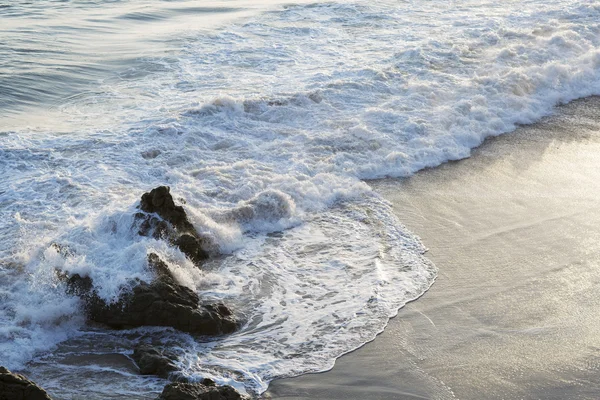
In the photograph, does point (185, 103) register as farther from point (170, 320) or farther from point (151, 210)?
point (170, 320)

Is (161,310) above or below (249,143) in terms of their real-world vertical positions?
below

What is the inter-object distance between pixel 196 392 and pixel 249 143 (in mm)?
5710

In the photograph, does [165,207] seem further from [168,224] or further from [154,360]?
[154,360]

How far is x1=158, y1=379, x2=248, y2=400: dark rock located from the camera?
17.1 ft

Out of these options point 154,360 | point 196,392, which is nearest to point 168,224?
point 154,360

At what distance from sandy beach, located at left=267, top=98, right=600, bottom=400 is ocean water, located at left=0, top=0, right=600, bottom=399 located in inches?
11.2

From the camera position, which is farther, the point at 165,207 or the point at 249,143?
the point at 249,143

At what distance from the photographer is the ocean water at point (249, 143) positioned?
6.55 metres

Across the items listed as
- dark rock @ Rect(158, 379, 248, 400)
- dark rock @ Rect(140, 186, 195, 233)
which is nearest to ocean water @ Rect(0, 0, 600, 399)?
dark rock @ Rect(140, 186, 195, 233)

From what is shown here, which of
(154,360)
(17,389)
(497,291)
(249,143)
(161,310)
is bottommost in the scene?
(497,291)

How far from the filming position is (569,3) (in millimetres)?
18516

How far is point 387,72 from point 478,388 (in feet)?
27.8

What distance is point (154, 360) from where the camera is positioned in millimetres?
5938

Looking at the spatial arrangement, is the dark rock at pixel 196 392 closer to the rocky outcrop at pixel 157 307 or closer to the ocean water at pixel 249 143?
the ocean water at pixel 249 143
